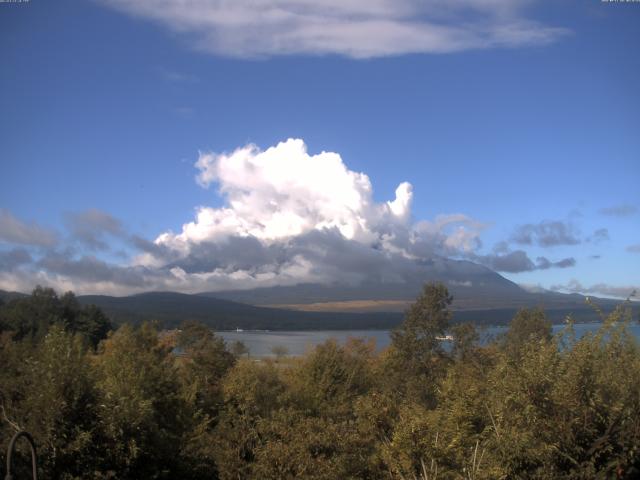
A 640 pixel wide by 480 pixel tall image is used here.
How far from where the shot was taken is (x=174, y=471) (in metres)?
18.4

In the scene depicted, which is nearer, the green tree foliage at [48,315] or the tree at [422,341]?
the tree at [422,341]

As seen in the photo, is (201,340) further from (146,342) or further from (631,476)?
(631,476)

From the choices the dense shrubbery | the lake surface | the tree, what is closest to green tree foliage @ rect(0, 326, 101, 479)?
the dense shrubbery

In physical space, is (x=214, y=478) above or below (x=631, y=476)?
below

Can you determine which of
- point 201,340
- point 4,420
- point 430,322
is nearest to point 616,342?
point 4,420

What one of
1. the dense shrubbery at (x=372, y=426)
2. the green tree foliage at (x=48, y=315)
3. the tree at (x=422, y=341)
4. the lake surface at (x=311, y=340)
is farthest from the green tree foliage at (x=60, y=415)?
the green tree foliage at (x=48, y=315)

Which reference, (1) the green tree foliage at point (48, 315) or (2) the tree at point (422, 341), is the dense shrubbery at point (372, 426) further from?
(1) the green tree foliage at point (48, 315)

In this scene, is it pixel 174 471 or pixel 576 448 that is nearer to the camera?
pixel 576 448

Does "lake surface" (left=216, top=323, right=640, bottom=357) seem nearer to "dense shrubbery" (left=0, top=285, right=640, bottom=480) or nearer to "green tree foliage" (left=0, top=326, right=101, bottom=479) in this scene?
"dense shrubbery" (left=0, top=285, right=640, bottom=480)

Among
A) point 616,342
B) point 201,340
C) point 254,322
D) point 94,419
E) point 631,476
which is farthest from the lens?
point 254,322


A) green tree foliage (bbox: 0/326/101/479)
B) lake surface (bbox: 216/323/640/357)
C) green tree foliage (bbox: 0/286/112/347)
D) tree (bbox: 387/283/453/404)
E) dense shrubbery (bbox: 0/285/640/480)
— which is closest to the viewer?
dense shrubbery (bbox: 0/285/640/480)

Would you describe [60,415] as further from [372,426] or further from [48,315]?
[48,315]

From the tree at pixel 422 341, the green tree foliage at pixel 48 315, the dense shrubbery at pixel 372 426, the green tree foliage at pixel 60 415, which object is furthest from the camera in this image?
the green tree foliage at pixel 48 315

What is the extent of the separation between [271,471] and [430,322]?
107 ft
